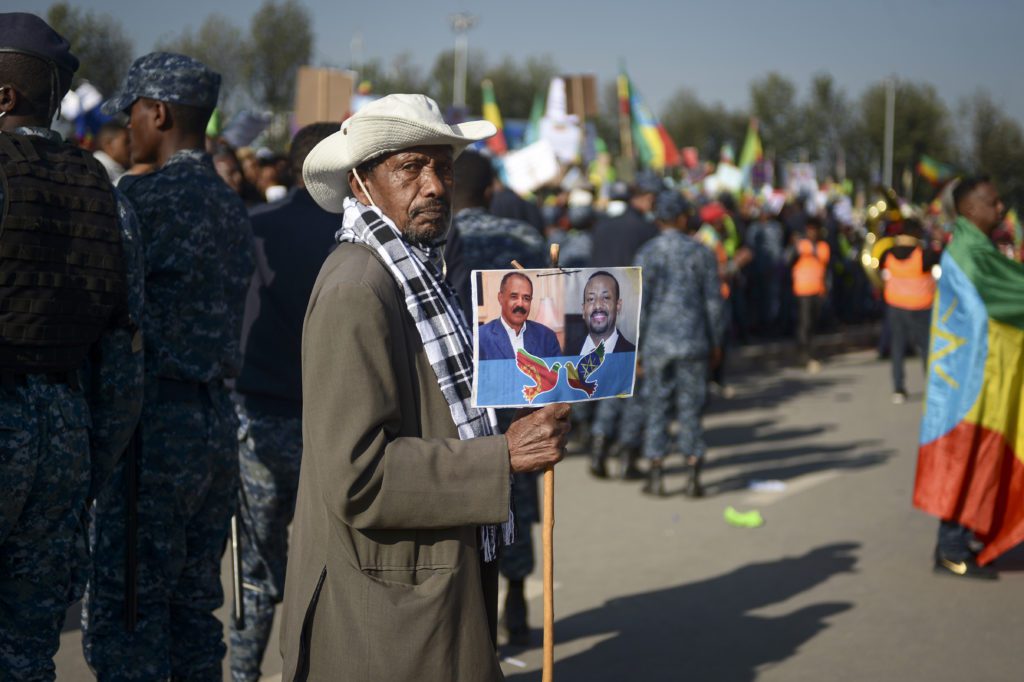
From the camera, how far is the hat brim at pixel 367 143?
2.88 metres

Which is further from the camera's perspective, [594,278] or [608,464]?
[608,464]

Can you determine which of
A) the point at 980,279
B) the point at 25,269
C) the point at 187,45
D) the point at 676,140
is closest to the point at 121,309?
the point at 25,269

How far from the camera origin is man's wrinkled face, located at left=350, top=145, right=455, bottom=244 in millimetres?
2916

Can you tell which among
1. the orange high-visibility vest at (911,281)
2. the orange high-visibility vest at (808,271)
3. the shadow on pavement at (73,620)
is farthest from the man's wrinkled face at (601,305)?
the orange high-visibility vest at (808,271)

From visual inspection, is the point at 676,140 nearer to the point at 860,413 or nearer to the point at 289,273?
the point at 860,413

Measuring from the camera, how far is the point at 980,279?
22.3 feet

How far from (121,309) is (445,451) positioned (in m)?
1.39

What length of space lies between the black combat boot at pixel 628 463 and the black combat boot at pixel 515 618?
414cm

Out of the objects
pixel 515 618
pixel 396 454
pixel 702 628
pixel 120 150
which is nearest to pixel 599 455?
pixel 702 628

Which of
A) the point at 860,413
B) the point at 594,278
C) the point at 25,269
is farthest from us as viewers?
the point at 860,413

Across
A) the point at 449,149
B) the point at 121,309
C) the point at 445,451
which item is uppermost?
the point at 449,149

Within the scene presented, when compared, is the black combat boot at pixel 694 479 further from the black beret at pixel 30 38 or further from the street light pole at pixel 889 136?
the street light pole at pixel 889 136

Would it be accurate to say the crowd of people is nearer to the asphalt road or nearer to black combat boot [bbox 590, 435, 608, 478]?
the asphalt road

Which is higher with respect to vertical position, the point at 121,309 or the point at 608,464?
the point at 121,309
